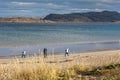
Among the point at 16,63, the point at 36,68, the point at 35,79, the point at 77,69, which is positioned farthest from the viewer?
the point at 77,69

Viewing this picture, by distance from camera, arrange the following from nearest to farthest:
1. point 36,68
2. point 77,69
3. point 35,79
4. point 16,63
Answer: point 35,79 → point 36,68 → point 16,63 → point 77,69

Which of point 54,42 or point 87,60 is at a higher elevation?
point 87,60

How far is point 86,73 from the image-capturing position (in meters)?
11.9

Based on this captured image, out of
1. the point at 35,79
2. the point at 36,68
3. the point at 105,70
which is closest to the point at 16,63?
the point at 36,68

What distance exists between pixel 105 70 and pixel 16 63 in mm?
2781

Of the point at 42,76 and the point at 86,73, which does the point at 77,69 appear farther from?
the point at 42,76

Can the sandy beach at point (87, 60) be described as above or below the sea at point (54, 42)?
above

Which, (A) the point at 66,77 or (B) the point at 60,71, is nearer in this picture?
(A) the point at 66,77

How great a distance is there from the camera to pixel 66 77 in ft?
34.9

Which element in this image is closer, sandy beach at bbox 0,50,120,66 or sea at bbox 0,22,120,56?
sandy beach at bbox 0,50,120,66

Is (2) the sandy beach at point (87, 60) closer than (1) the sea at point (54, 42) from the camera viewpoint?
Yes

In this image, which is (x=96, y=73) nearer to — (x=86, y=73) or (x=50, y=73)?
(x=86, y=73)

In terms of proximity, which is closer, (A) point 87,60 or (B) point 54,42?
(A) point 87,60

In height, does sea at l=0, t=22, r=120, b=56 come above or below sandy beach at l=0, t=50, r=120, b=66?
below
